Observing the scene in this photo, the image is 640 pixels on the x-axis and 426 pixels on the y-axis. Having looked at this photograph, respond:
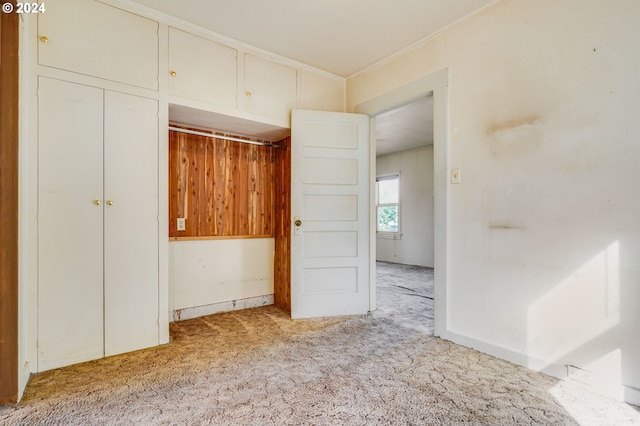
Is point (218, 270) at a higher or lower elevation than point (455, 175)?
lower

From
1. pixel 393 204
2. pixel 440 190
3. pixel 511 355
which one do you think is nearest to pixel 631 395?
pixel 511 355

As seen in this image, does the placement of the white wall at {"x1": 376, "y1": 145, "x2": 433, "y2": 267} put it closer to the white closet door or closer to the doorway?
the doorway

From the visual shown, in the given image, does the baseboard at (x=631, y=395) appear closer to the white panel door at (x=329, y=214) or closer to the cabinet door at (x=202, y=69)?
the white panel door at (x=329, y=214)

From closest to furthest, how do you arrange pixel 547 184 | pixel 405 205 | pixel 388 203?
pixel 547 184 → pixel 405 205 → pixel 388 203

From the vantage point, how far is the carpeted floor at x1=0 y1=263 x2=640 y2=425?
1603 millimetres

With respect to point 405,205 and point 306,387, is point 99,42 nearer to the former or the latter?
point 306,387

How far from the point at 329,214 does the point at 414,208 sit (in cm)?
414

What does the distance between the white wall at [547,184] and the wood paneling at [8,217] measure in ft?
9.50

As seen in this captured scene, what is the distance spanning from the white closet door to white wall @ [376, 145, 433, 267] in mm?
5443

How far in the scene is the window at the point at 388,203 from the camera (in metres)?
7.34

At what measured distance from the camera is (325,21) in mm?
2619

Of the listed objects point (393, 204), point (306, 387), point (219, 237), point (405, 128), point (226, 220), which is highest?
point (405, 128)

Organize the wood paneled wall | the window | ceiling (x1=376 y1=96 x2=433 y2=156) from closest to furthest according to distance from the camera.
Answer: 1. the wood paneled wall
2. ceiling (x1=376 y1=96 x2=433 y2=156)
3. the window

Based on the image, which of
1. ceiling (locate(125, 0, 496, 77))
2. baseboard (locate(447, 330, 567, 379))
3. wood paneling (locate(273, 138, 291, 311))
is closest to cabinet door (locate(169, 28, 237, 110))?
ceiling (locate(125, 0, 496, 77))
